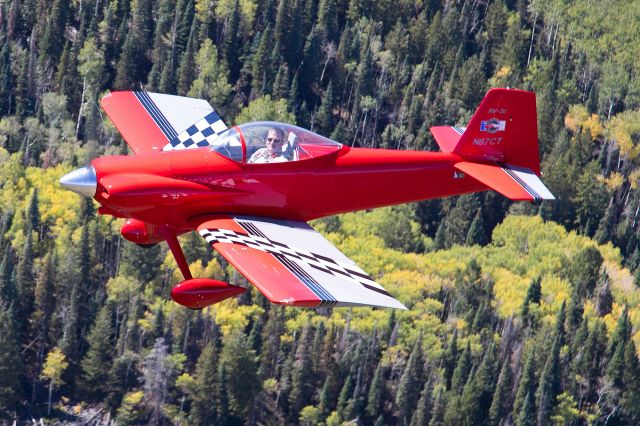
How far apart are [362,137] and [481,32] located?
1009 inches

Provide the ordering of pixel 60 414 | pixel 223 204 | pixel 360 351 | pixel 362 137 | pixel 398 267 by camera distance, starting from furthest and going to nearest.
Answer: pixel 362 137, pixel 398 267, pixel 360 351, pixel 60 414, pixel 223 204

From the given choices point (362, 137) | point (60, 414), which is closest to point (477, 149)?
point (60, 414)

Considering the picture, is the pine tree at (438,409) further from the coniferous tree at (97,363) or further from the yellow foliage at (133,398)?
the coniferous tree at (97,363)

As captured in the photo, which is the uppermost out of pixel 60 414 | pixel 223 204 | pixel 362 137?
pixel 223 204

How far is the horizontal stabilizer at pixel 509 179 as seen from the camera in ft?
168

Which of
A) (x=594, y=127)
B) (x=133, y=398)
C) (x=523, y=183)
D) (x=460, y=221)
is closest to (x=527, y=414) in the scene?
(x=460, y=221)

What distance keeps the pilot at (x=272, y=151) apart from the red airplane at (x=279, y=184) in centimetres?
3

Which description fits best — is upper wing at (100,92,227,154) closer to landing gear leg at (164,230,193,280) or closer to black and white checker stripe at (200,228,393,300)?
landing gear leg at (164,230,193,280)

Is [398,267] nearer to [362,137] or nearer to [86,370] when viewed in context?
[362,137]

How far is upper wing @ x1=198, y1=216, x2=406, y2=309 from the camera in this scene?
43969 millimetres

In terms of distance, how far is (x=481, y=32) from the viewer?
196875 mm

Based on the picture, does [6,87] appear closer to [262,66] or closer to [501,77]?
[262,66]

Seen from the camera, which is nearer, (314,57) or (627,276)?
(627,276)

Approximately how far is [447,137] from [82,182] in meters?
12.8
